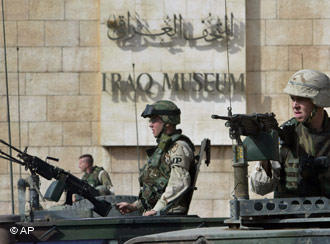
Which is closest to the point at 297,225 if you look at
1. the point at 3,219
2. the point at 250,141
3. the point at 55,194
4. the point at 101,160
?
the point at 250,141

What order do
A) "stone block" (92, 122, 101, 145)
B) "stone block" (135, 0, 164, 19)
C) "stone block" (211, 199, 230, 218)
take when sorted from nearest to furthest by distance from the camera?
"stone block" (211, 199, 230, 218), "stone block" (135, 0, 164, 19), "stone block" (92, 122, 101, 145)

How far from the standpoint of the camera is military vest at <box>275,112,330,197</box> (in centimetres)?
599

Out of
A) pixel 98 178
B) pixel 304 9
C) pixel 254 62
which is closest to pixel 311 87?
pixel 98 178

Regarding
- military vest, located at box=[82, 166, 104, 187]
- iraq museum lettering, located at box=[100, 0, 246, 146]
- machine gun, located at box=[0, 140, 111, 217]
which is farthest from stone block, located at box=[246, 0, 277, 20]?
machine gun, located at box=[0, 140, 111, 217]

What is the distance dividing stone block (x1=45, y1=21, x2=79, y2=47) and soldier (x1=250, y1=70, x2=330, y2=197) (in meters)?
12.7

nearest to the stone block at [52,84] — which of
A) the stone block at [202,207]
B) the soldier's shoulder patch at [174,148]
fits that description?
the stone block at [202,207]

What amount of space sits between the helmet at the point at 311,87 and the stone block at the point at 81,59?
12.8 meters

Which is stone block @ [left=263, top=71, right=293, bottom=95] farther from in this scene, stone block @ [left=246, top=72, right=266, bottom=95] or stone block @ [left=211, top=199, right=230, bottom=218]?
stone block @ [left=211, top=199, right=230, bottom=218]

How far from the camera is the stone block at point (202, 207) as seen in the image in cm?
1833

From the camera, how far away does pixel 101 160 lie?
18.6 metres

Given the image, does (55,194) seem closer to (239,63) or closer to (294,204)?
(294,204)

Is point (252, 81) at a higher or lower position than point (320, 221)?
Answer: higher

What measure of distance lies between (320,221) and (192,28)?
14.1m

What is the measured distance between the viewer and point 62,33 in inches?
741
